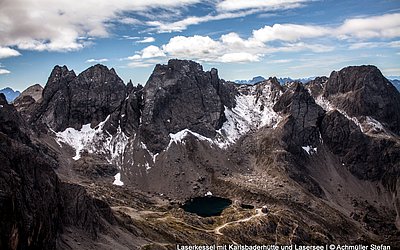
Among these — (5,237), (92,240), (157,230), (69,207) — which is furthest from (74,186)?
(5,237)

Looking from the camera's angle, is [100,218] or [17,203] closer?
[17,203]

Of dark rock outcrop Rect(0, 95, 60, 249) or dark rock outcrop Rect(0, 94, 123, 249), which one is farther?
dark rock outcrop Rect(0, 94, 123, 249)

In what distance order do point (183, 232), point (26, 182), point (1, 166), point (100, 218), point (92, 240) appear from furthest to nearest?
point (183, 232) < point (100, 218) < point (92, 240) < point (26, 182) < point (1, 166)

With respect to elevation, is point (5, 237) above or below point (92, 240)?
above

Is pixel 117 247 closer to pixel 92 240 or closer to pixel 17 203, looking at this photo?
pixel 92 240

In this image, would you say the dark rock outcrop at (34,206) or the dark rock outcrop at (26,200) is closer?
the dark rock outcrop at (26,200)

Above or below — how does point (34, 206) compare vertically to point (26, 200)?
below

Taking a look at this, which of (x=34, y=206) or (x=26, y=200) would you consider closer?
(x=26, y=200)

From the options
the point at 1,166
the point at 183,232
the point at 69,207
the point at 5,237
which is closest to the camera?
the point at 5,237

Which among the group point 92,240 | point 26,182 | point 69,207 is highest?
point 26,182
